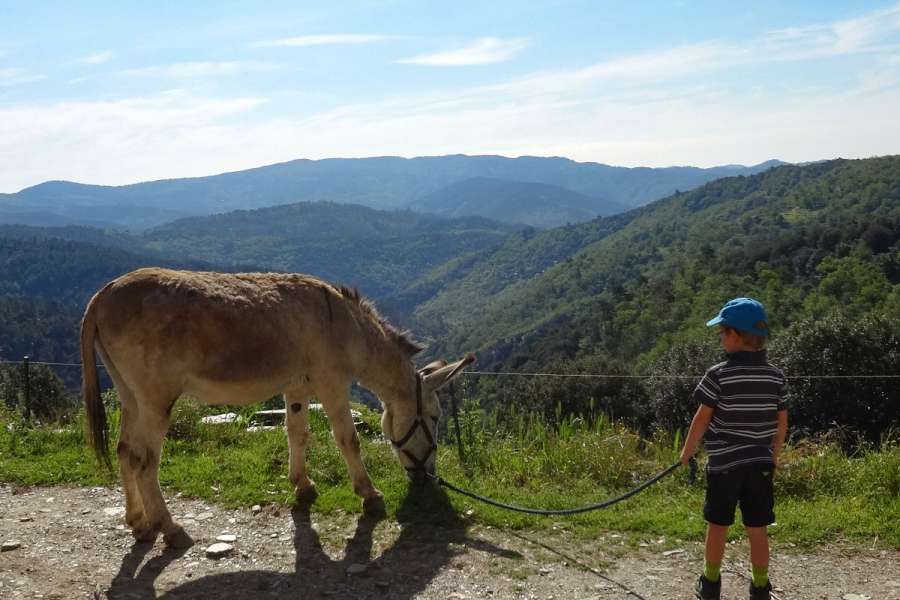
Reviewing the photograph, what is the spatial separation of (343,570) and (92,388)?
2658 mm

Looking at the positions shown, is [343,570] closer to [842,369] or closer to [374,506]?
[374,506]

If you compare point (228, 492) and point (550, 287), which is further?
point (550, 287)

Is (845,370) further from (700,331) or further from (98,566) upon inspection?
(700,331)

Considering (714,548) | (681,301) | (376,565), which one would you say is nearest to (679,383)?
(376,565)

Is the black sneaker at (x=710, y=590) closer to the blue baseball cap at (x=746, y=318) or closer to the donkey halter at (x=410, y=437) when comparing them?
the blue baseball cap at (x=746, y=318)

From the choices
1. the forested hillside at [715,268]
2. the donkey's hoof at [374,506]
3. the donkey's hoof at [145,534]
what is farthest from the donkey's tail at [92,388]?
the forested hillside at [715,268]

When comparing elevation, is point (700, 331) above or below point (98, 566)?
below

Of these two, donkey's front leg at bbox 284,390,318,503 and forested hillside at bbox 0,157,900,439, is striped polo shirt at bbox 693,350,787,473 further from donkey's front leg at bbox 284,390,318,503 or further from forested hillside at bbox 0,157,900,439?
donkey's front leg at bbox 284,390,318,503

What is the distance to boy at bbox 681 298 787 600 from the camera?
406 centimetres

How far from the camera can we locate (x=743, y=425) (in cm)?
411

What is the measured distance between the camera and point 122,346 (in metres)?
5.41

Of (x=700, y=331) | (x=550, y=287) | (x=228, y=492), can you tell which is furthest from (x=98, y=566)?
(x=550, y=287)

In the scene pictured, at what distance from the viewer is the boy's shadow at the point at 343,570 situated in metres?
4.91

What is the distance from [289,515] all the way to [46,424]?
5.15 metres
